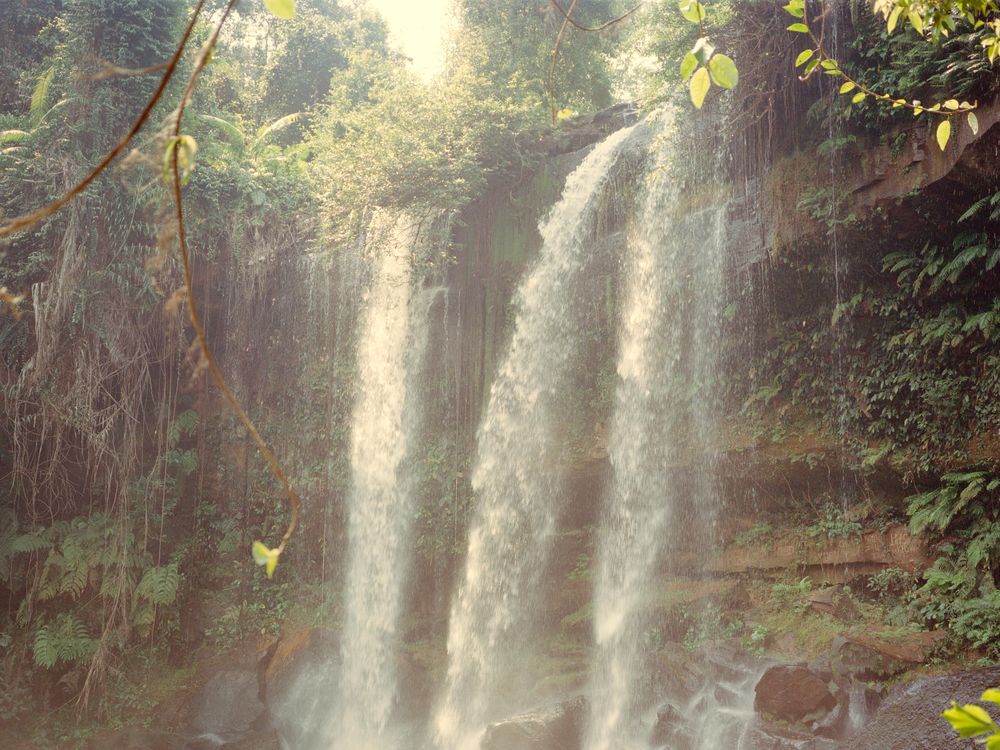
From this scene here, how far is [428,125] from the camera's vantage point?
12898mm

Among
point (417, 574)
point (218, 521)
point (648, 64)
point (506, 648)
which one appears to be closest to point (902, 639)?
point (506, 648)

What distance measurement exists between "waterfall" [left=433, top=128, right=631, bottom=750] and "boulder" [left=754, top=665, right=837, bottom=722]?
156 inches

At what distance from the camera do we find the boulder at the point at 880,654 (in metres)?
7.45

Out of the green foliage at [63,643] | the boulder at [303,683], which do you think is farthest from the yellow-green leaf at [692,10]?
the green foliage at [63,643]

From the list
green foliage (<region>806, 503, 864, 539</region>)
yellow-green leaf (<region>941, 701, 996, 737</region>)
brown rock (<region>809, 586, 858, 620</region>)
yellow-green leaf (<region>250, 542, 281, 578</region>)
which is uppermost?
yellow-green leaf (<region>250, 542, 281, 578</region>)

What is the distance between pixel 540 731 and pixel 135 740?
17.9 feet

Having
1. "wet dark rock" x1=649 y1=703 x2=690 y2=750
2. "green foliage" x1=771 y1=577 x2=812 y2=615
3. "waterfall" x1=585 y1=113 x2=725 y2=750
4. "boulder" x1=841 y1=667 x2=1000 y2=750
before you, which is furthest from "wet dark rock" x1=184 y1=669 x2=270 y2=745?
"boulder" x1=841 y1=667 x2=1000 y2=750

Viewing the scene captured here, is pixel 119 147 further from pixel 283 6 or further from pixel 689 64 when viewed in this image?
pixel 689 64

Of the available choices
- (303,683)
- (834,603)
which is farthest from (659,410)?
(303,683)

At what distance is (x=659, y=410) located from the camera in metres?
11.2

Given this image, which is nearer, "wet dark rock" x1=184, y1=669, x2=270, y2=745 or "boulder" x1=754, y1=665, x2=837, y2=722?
"boulder" x1=754, y1=665, x2=837, y2=722

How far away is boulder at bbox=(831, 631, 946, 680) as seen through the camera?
7453 mm

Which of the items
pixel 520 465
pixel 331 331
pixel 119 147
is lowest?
pixel 520 465

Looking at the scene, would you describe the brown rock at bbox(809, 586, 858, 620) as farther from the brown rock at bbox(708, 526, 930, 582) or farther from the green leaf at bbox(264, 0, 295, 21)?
the green leaf at bbox(264, 0, 295, 21)
